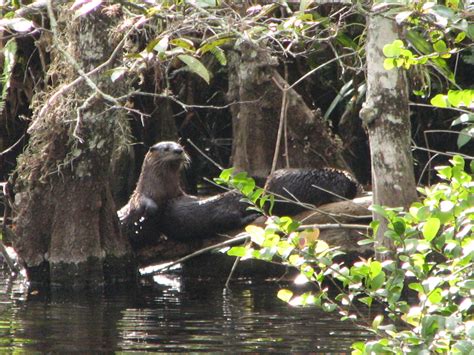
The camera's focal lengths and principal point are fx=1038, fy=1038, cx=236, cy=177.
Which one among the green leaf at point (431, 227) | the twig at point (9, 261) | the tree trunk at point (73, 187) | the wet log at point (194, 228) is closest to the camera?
the green leaf at point (431, 227)

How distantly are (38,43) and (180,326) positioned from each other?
126 inches

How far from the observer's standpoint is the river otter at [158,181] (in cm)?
782

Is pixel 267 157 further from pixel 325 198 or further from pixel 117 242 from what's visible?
pixel 117 242

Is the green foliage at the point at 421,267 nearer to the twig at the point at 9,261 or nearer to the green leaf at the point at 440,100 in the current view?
the green leaf at the point at 440,100

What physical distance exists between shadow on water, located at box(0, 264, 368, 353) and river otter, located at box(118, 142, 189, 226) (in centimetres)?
99

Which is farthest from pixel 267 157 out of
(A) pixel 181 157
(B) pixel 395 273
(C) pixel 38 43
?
(B) pixel 395 273

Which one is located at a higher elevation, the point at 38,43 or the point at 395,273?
the point at 38,43

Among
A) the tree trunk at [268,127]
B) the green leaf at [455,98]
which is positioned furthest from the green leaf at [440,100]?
the tree trunk at [268,127]

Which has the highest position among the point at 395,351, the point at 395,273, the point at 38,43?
the point at 38,43

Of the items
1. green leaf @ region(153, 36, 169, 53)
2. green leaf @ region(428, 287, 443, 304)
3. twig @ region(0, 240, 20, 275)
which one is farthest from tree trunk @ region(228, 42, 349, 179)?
green leaf @ region(428, 287, 443, 304)

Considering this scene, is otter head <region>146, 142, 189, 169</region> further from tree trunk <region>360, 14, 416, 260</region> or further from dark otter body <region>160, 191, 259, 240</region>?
tree trunk <region>360, 14, 416, 260</region>

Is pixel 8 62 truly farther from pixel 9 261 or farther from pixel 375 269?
pixel 375 269

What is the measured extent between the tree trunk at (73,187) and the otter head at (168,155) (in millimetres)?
1084

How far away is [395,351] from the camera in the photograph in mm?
2473
